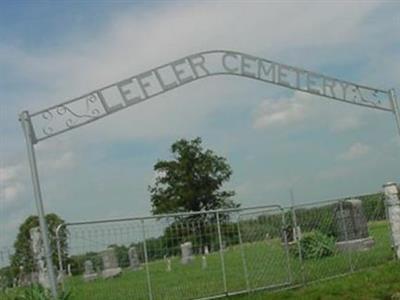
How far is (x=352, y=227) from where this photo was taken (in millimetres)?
17391

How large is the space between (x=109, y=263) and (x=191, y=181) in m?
47.6

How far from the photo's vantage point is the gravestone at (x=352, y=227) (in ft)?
53.9

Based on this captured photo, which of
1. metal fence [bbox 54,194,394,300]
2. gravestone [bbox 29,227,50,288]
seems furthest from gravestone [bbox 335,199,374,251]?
gravestone [bbox 29,227,50,288]

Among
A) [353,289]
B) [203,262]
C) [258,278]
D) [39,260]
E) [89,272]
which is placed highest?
[39,260]

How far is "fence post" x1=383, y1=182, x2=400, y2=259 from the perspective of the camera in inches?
603

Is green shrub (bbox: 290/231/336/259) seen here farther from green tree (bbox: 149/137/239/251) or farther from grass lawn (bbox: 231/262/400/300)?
green tree (bbox: 149/137/239/251)

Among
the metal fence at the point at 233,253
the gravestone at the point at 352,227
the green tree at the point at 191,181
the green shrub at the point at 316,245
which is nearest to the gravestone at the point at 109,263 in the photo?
the metal fence at the point at 233,253

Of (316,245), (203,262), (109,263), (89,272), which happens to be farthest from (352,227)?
(89,272)

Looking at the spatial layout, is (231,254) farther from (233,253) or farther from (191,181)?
(191,181)

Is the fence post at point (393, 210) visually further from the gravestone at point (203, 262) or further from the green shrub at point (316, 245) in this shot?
the gravestone at point (203, 262)

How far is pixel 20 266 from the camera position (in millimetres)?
11195

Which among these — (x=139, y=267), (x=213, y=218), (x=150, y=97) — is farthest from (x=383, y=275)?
(x=150, y=97)

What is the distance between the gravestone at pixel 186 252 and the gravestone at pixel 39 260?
2.87m

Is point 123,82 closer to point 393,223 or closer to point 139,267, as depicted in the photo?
point 139,267
